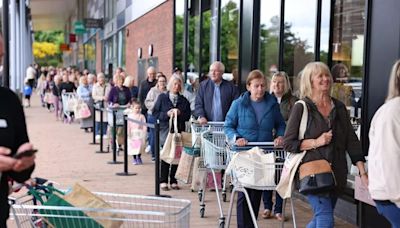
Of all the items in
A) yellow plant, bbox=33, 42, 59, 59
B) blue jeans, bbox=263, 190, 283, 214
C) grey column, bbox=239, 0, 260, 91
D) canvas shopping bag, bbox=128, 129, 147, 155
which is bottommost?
blue jeans, bbox=263, 190, 283, 214

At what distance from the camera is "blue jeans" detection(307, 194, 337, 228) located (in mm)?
4816

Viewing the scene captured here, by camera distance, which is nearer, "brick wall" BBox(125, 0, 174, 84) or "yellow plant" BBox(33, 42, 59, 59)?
"brick wall" BBox(125, 0, 174, 84)

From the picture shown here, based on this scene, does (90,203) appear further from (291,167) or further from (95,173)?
(95,173)

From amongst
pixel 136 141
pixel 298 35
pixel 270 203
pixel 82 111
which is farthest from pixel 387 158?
pixel 82 111

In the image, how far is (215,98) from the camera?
925cm

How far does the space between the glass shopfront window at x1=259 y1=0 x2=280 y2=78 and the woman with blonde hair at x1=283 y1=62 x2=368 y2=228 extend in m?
6.36

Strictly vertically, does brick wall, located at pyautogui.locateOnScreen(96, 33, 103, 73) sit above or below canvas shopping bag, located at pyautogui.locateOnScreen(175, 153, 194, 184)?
above

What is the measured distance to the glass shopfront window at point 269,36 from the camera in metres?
11.4

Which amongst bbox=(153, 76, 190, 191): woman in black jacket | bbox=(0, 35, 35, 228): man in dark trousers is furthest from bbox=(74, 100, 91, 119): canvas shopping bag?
bbox=(0, 35, 35, 228): man in dark trousers

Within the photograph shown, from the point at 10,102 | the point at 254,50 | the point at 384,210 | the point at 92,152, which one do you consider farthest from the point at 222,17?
the point at 10,102

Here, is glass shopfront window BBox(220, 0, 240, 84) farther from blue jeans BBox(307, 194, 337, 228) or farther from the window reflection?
blue jeans BBox(307, 194, 337, 228)

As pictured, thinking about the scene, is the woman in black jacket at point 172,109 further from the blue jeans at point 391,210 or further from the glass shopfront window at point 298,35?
the blue jeans at point 391,210

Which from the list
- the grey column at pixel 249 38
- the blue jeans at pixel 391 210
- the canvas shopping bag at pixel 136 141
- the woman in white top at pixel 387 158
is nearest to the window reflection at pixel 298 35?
the grey column at pixel 249 38

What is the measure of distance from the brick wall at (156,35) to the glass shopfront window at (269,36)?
6.32 m
